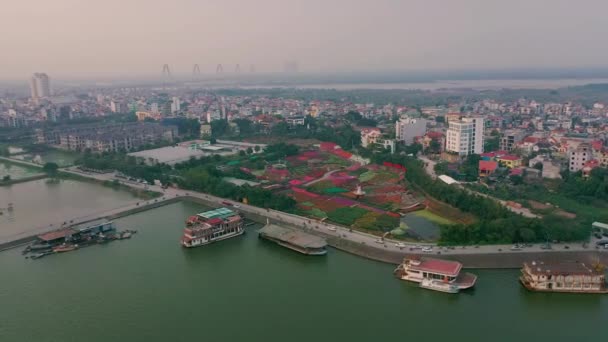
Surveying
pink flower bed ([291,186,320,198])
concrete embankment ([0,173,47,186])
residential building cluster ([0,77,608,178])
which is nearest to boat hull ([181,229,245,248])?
pink flower bed ([291,186,320,198])

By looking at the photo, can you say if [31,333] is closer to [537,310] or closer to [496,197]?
[537,310]

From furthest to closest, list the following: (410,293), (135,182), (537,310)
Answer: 1. (135,182)
2. (410,293)
3. (537,310)

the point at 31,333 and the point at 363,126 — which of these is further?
the point at 363,126

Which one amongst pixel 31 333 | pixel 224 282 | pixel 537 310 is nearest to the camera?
pixel 31 333

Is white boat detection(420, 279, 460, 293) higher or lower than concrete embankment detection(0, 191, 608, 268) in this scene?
lower

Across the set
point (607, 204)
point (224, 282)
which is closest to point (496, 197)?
point (607, 204)

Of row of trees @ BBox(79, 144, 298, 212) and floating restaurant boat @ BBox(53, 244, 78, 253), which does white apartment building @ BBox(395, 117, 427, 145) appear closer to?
row of trees @ BBox(79, 144, 298, 212)
